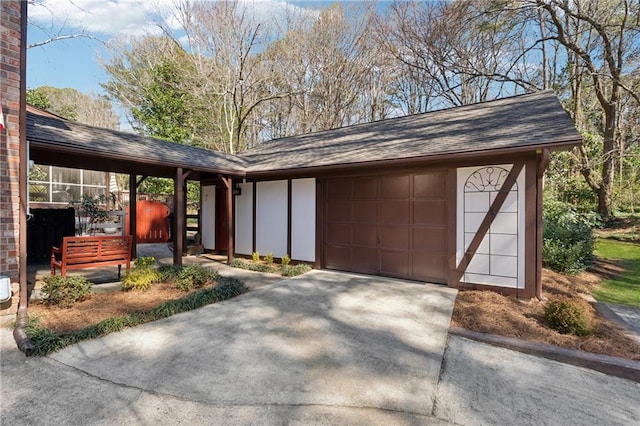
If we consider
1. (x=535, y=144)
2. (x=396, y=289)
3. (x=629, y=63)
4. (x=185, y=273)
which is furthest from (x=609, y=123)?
(x=185, y=273)

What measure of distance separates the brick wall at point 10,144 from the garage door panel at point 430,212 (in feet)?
21.1

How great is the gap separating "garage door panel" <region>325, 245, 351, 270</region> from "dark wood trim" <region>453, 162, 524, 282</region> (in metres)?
2.41

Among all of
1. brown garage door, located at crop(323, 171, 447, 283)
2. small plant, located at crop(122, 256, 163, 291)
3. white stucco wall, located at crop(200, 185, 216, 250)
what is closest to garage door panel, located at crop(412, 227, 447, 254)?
brown garage door, located at crop(323, 171, 447, 283)

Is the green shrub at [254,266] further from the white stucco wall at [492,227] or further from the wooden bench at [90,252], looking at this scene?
the white stucco wall at [492,227]

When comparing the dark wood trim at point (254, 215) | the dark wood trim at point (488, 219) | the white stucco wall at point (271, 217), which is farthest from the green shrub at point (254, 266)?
the dark wood trim at point (488, 219)

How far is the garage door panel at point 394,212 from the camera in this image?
257 inches

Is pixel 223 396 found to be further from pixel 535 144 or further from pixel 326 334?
pixel 535 144

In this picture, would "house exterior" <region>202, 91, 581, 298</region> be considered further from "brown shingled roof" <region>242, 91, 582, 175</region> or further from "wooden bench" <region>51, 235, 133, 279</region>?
"wooden bench" <region>51, 235, 133, 279</region>

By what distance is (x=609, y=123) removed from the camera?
11781mm

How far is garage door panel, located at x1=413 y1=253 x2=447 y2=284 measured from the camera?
607cm

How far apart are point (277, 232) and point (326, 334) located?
16.3 feet

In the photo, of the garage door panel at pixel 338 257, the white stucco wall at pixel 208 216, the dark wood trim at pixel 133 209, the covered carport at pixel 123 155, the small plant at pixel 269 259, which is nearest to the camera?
the covered carport at pixel 123 155

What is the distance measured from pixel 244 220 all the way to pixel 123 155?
3803 mm

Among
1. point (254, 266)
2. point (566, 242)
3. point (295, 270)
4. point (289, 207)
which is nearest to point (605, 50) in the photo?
point (566, 242)
